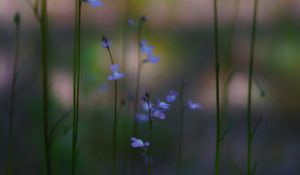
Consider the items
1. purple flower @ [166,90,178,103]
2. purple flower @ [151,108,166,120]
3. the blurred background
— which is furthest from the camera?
the blurred background

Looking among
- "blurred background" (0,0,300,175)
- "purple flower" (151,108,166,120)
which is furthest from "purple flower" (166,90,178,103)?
"blurred background" (0,0,300,175)

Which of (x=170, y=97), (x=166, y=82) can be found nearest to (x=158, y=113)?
(x=170, y=97)

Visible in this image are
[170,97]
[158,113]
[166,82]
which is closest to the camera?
[158,113]

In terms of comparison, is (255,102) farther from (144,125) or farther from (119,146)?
(119,146)

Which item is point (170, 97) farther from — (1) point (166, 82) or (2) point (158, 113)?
(1) point (166, 82)

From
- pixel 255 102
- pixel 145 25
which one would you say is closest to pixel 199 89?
pixel 255 102

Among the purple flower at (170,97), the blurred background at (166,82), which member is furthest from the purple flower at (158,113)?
the blurred background at (166,82)

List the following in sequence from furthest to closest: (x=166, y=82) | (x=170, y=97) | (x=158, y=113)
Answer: (x=166, y=82) < (x=170, y=97) < (x=158, y=113)

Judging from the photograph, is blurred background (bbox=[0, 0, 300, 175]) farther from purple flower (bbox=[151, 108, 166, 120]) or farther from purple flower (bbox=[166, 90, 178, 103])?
purple flower (bbox=[151, 108, 166, 120])
